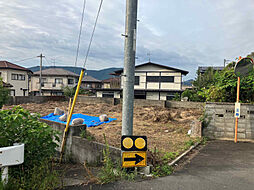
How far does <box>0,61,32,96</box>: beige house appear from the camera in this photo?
89.8ft

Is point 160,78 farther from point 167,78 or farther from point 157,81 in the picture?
point 167,78

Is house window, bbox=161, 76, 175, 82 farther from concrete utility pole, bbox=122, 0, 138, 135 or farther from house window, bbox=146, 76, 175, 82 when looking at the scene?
concrete utility pole, bbox=122, 0, 138, 135

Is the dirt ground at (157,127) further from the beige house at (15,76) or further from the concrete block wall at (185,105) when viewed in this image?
the beige house at (15,76)

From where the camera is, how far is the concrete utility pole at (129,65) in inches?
147

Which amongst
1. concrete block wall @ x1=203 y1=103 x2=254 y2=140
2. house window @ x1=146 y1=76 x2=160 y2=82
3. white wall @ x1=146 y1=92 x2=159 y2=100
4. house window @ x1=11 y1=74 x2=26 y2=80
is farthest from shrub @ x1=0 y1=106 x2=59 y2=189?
house window @ x1=11 y1=74 x2=26 y2=80

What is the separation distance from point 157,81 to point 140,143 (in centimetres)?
2036

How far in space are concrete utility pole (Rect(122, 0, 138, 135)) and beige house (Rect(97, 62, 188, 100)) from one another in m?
19.4

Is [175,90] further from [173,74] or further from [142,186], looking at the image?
[142,186]

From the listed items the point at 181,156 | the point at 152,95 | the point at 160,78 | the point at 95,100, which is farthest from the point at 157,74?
the point at 181,156

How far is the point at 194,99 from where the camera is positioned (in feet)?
54.1

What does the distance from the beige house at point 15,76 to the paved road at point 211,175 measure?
29235 mm

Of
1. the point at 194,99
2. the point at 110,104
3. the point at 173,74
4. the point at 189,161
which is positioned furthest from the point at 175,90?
the point at 189,161

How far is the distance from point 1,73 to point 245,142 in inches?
1201

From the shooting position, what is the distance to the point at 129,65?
376 centimetres
